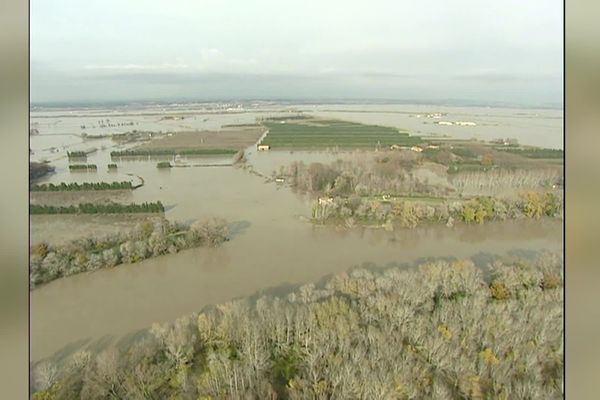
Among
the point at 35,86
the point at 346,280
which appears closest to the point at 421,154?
the point at 346,280

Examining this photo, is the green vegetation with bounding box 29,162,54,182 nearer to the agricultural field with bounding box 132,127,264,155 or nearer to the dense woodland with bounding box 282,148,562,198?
the agricultural field with bounding box 132,127,264,155

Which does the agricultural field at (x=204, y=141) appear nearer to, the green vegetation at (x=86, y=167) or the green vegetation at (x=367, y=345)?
the green vegetation at (x=86, y=167)

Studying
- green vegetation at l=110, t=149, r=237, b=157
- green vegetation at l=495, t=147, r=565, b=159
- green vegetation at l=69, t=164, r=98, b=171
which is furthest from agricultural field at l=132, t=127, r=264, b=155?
green vegetation at l=495, t=147, r=565, b=159

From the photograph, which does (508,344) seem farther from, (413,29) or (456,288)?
(413,29)

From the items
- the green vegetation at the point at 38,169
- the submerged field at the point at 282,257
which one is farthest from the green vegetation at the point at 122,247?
the green vegetation at the point at 38,169

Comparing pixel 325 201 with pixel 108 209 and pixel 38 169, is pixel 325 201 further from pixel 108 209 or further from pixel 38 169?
pixel 38 169

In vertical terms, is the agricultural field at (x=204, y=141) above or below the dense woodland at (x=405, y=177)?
above
